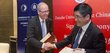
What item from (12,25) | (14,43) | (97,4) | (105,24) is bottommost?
(14,43)

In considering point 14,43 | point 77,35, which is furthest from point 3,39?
point 77,35

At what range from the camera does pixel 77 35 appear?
322 cm

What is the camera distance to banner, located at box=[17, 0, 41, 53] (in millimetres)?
5617

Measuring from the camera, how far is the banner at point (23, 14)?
562 cm

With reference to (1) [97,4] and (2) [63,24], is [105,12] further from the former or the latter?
(2) [63,24]

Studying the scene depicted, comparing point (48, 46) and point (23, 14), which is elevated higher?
point (23, 14)

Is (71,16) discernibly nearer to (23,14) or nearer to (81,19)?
(23,14)

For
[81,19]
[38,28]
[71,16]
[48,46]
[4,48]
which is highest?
[81,19]

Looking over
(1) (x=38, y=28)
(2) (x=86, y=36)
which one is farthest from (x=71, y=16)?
(2) (x=86, y=36)

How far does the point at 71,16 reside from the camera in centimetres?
482

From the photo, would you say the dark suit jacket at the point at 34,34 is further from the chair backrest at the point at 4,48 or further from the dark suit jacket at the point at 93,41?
the dark suit jacket at the point at 93,41

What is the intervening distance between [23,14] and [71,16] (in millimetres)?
1393

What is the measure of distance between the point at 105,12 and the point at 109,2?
7.0 inches

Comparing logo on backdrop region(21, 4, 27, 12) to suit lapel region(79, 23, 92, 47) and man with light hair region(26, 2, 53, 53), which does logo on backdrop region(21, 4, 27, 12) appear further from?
suit lapel region(79, 23, 92, 47)
